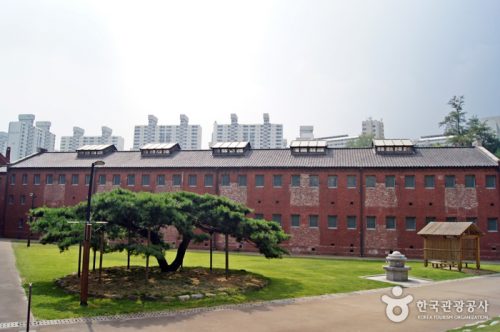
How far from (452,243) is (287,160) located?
60.1ft

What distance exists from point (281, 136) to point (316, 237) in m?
117

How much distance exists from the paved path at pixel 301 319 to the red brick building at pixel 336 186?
21.0 metres

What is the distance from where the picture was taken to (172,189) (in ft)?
141

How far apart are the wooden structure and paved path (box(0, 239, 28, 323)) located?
80.5 feet

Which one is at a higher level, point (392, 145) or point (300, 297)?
point (392, 145)

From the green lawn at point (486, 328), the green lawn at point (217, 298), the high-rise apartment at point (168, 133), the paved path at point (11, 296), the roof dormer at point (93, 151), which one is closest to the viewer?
the green lawn at point (486, 328)

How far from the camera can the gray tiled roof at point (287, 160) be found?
37.8m

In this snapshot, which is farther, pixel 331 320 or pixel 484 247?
pixel 484 247

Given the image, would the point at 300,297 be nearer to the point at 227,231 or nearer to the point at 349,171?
the point at 227,231

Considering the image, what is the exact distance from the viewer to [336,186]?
127 ft

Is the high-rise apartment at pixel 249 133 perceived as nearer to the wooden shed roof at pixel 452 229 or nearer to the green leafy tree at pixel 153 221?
the wooden shed roof at pixel 452 229

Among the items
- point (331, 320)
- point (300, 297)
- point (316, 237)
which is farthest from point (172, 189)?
point (331, 320)

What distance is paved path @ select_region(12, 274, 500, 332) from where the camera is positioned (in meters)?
11.5

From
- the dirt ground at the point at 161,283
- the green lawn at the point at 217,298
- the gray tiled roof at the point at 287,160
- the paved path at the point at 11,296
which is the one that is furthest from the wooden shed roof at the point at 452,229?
the paved path at the point at 11,296
